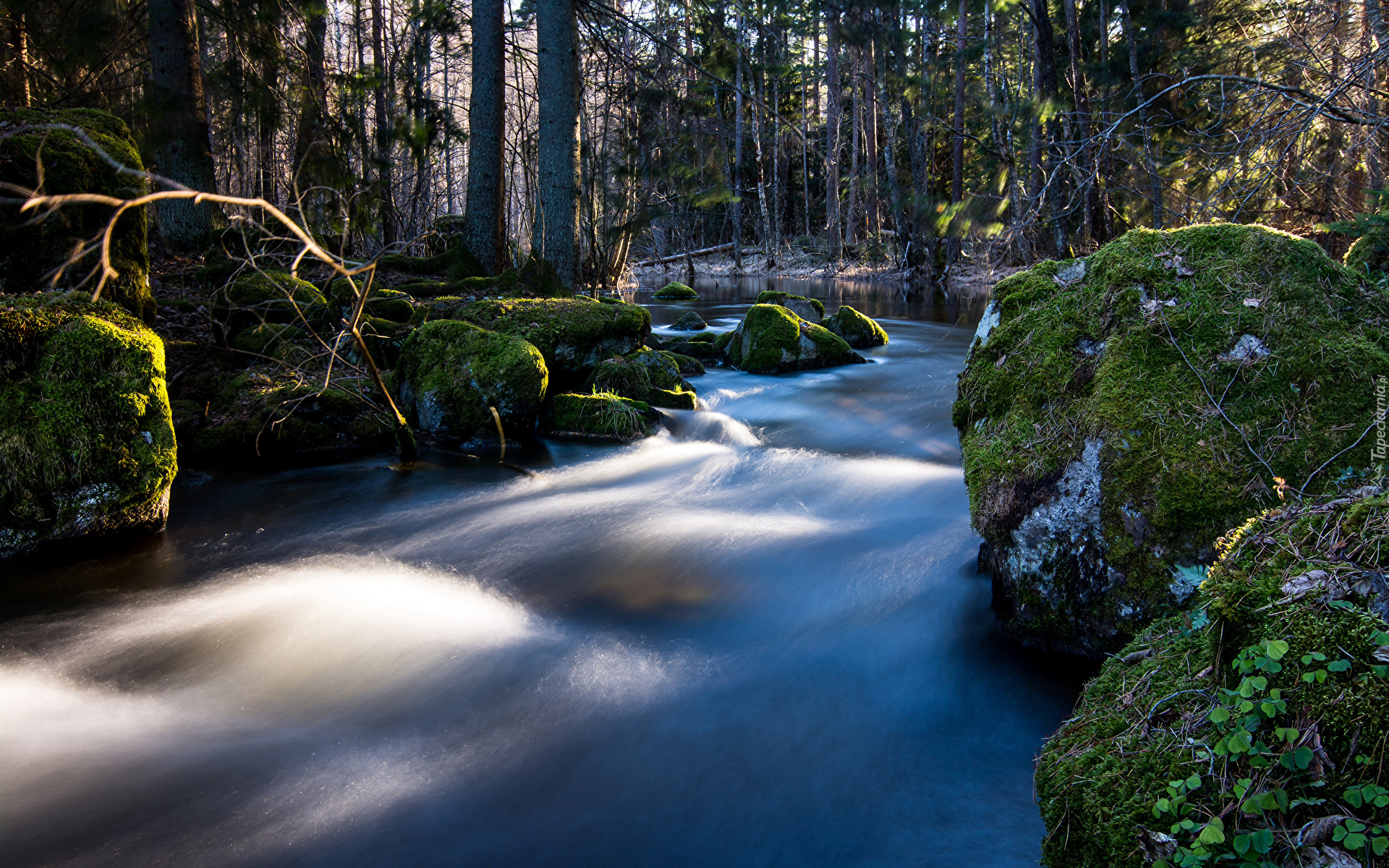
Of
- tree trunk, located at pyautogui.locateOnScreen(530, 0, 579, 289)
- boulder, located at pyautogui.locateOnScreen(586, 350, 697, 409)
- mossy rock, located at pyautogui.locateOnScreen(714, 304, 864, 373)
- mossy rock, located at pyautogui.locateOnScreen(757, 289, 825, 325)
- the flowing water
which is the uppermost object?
tree trunk, located at pyautogui.locateOnScreen(530, 0, 579, 289)

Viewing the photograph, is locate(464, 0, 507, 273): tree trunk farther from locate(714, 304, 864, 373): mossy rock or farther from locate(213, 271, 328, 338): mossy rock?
locate(714, 304, 864, 373): mossy rock

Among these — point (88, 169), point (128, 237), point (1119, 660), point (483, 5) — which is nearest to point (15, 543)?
point (128, 237)

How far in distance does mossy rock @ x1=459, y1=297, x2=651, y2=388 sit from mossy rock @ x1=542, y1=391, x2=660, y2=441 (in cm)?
78

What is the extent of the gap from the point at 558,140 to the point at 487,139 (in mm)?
1195

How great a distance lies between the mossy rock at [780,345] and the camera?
11.2 meters

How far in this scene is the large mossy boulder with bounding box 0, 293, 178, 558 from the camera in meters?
4.48

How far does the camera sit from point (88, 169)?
6.02 meters

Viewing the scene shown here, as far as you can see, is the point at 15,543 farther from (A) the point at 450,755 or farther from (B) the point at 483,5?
(B) the point at 483,5

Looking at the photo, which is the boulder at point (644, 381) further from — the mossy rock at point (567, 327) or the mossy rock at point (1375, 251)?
the mossy rock at point (1375, 251)

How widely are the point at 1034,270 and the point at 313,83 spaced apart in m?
10.6

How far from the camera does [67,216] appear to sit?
19.6 feet

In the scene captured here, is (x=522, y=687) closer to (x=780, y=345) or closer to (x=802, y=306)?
(x=780, y=345)

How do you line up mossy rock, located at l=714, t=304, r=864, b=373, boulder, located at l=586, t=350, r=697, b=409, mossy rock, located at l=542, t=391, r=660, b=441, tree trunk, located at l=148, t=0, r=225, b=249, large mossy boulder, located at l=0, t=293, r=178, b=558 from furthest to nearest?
mossy rock, located at l=714, t=304, r=864, b=373, tree trunk, located at l=148, t=0, r=225, b=249, boulder, located at l=586, t=350, r=697, b=409, mossy rock, located at l=542, t=391, r=660, b=441, large mossy boulder, located at l=0, t=293, r=178, b=558

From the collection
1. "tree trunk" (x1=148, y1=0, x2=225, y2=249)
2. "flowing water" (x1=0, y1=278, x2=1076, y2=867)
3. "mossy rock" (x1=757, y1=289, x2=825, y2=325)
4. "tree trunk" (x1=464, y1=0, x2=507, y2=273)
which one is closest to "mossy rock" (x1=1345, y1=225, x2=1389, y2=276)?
"flowing water" (x1=0, y1=278, x2=1076, y2=867)
